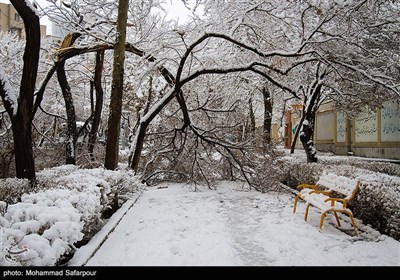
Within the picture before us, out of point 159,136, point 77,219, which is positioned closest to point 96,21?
point 159,136

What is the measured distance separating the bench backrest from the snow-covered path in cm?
73

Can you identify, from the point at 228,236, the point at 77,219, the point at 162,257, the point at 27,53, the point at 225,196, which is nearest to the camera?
the point at 77,219

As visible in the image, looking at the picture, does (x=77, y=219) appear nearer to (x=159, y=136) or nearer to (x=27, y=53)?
(x=27, y=53)

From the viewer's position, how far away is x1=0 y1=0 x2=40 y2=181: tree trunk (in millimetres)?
6551

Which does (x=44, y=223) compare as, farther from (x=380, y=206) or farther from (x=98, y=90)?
(x=98, y=90)

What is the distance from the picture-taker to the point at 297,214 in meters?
7.30

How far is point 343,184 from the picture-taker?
20.8ft

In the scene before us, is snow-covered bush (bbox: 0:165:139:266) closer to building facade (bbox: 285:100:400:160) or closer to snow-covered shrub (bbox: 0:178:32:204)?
snow-covered shrub (bbox: 0:178:32:204)

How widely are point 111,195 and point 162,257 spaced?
9.53ft

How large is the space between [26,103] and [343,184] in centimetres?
704

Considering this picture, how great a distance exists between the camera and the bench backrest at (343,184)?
5693mm

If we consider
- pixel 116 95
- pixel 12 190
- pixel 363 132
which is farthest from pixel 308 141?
pixel 12 190

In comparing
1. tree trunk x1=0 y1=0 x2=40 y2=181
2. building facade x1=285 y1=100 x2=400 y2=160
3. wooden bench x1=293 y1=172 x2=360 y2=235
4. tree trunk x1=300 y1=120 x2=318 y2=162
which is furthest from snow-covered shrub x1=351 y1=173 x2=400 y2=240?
building facade x1=285 y1=100 x2=400 y2=160
